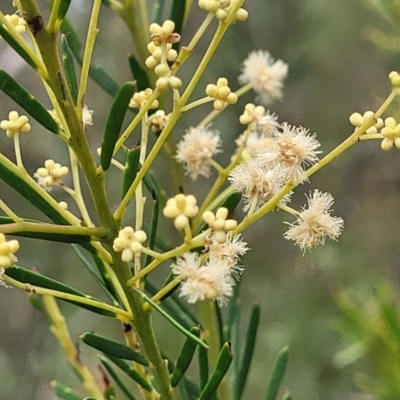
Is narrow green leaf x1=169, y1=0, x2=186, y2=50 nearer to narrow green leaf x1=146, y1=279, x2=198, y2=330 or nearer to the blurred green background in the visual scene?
narrow green leaf x1=146, y1=279, x2=198, y2=330

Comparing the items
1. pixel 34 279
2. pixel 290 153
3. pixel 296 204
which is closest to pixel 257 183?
pixel 290 153

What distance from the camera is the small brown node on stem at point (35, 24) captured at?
0.81ft

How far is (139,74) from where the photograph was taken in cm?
46

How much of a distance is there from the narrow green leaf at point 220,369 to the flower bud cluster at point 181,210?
0.28 ft

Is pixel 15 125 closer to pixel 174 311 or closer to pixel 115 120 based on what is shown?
pixel 115 120

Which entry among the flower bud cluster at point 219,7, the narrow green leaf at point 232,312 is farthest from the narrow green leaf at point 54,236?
the narrow green leaf at point 232,312

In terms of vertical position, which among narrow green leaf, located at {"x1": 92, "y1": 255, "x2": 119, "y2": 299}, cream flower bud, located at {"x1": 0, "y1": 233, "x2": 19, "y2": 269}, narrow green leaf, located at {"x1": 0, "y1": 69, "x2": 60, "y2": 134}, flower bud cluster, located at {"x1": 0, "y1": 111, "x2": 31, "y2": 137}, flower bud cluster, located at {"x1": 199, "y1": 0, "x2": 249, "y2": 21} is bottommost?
cream flower bud, located at {"x1": 0, "y1": 233, "x2": 19, "y2": 269}

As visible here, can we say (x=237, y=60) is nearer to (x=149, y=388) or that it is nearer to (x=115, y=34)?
(x=115, y=34)

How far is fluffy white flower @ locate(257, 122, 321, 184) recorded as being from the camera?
288 millimetres

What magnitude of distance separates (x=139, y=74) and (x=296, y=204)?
717 millimetres

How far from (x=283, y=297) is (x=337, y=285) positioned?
0.42ft

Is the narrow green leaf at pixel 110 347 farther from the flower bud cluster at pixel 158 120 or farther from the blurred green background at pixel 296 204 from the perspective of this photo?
the blurred green background at pixel 296 204

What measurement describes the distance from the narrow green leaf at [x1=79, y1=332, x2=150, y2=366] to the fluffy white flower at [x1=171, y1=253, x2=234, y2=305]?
0.22 ft

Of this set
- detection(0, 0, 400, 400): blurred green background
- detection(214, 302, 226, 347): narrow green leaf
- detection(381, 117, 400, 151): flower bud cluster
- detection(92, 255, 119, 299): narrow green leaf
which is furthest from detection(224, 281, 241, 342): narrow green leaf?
detection(0, 0, 400, 400): blurred green background
